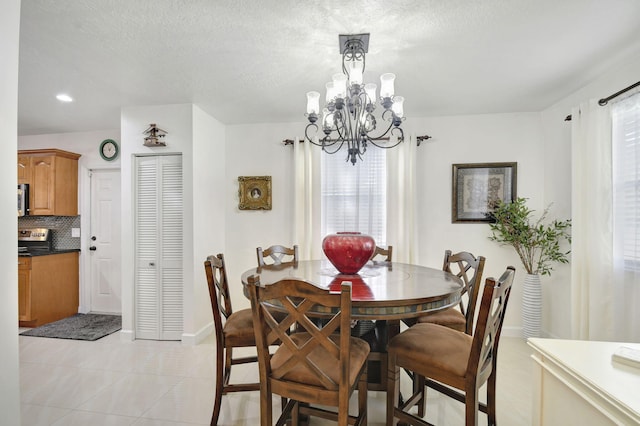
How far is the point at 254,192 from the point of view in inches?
158

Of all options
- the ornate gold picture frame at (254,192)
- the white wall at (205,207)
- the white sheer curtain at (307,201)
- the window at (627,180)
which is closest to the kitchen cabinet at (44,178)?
the white wall at (205,207)

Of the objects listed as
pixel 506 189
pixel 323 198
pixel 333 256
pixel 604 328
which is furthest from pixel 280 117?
pixel 604 328

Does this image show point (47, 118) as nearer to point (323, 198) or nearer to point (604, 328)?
point (323, 198)

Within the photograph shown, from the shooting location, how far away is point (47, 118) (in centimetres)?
380

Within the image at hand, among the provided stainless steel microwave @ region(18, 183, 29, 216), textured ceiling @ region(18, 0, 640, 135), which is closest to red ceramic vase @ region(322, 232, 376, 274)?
textured ceiling @ region(18, 0, 640, 135)

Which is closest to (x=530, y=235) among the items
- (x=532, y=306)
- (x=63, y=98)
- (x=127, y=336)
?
(x=532, y=306)

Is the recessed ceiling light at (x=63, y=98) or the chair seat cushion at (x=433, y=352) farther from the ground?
the recessed ceiling light at (x=63, y=98)

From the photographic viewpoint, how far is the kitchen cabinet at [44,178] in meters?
4.13

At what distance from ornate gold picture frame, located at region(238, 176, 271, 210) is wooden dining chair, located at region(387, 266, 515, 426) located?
8.33 ft

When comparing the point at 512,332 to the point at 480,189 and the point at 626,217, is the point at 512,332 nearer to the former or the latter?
the point at 480,189

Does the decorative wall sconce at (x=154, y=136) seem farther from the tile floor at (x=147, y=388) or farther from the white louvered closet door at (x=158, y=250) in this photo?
the tile floor at (x=147, y=388)

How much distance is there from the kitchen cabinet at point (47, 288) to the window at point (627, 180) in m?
5.91

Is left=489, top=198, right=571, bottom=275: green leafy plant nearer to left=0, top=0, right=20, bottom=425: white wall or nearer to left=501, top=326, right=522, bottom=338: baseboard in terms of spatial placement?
left=501, top=326, right=522, bottom=338: baseboard

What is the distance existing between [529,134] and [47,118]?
563 centimetres
